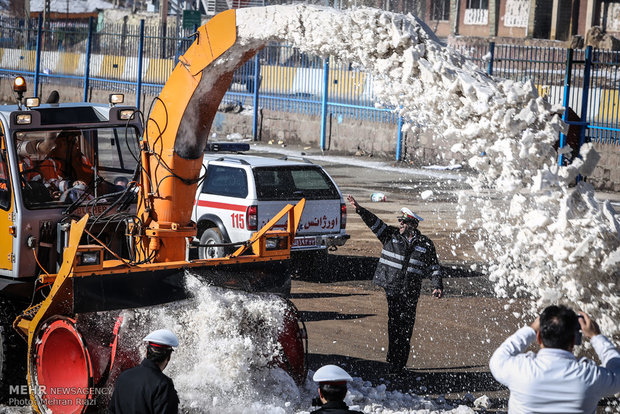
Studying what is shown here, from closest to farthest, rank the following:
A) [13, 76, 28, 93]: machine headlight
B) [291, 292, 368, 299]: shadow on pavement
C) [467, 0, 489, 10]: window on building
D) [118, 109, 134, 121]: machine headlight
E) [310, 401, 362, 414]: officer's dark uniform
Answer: [310, 401, 362, 414]: officer's dark uniform
[13, 76, 28, 93]: machine headlight
[118, 109, 134, 121]: machine headlight
[291, 292, 368, 299]: shadow on pavement
[467, 0, 489, 10]: window on building

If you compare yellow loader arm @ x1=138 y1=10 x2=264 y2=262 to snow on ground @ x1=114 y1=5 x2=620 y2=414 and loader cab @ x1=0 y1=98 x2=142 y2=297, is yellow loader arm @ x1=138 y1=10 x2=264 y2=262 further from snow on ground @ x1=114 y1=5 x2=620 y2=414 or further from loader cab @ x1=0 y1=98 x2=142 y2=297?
loader cab @ x1=0 y1=98 x2=142 y2=297

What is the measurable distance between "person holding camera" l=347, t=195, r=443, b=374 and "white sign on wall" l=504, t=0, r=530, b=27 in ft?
130

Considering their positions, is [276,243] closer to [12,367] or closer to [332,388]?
[12,367]

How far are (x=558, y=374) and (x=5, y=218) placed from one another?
535 centimetres

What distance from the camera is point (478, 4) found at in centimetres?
4884

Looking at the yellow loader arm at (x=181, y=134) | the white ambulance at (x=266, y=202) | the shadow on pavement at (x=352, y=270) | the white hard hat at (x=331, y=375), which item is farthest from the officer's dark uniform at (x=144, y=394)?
the shadow on pavement at (x=352, y=270)

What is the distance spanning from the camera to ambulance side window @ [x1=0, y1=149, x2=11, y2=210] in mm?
7891

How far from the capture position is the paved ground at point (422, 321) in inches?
345

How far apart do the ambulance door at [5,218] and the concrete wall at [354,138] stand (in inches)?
526

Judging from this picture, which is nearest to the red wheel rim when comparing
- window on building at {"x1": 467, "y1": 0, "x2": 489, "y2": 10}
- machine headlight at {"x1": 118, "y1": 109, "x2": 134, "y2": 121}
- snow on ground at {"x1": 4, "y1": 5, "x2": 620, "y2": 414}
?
snow on ground at {"x1": 4, "y1": 5, "x2": 620, "y2": 414}

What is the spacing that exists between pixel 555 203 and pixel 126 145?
464cm

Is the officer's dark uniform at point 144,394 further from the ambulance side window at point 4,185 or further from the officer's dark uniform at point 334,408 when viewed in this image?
the ambulance side window at point 4,185

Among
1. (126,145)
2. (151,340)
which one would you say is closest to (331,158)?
(126,145)

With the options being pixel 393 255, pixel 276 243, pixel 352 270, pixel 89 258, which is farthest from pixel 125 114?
pixel 352 270
